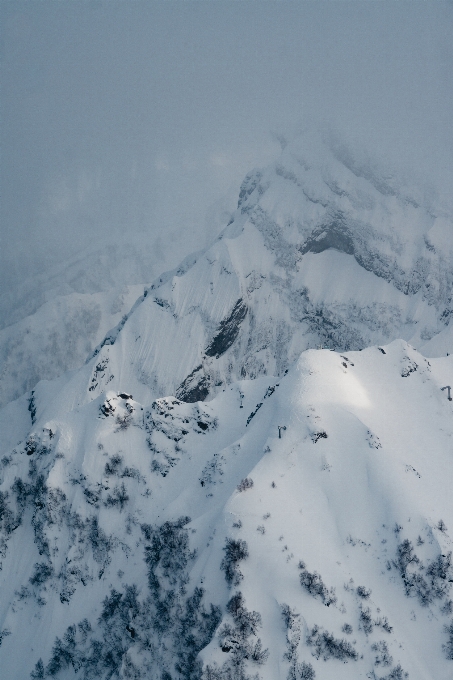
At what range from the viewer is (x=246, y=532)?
76.8 metres

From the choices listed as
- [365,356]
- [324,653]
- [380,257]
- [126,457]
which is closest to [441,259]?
[380,257]

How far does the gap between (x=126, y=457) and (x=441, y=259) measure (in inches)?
5444

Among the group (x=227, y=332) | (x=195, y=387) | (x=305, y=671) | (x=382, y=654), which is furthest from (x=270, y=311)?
(x=305, y=671)

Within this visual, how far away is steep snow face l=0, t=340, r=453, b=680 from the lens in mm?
70250

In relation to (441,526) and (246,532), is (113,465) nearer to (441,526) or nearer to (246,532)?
(246,532)

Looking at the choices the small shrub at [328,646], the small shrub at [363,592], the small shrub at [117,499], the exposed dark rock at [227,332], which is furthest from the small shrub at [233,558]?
the exposed dark rock at [227,332]

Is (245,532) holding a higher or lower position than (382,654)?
higher

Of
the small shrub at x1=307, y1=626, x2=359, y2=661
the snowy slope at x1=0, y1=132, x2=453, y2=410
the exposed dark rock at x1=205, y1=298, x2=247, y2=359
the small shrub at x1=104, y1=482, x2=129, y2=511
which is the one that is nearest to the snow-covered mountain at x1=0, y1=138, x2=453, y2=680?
the small shrub at x1=307, y1=626, x2=359, y2=661

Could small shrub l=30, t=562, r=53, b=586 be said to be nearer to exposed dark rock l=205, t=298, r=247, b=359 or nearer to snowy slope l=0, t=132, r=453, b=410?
snowy slope l=0, t=132, r=453, b=410

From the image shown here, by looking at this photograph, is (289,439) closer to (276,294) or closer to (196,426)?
(196,426)

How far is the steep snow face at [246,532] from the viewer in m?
70.2

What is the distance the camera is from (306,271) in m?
199

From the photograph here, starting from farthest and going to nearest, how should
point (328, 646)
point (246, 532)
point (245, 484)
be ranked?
1. point (245, 484)
2. point (246, 532)
3. point (328, 646)

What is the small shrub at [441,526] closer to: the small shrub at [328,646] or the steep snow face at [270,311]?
the small shrub at [328,646]
